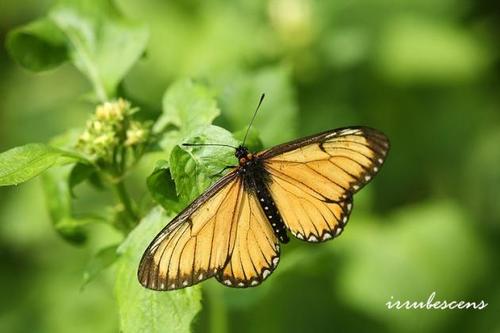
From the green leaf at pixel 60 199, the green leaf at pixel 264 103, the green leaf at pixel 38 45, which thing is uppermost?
the green leaf at pixel 38 45

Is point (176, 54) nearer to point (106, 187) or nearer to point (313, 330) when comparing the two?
point (313, 330)

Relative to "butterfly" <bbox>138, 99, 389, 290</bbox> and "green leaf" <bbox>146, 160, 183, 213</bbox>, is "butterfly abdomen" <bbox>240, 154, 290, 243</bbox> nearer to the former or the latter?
"butterfly" <bbox>138, 99, 389, 290</bbox>

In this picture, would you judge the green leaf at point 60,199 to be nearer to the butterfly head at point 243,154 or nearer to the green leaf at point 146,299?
the green leaf at point 146,299

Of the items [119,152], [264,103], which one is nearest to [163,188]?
[119,152]

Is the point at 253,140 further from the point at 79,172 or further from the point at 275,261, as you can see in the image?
the point at 79,172

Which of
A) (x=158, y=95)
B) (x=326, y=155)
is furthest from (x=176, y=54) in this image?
(x=326, y=155)

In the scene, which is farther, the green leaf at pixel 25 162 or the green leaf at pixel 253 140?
the green leaf at pixel 253 140

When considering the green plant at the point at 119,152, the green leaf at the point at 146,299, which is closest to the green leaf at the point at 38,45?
the green plant at the point at 119,152

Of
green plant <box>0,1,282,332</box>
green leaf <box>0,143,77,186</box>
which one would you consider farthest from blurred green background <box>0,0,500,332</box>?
green leaf <box>0,143,77,186</box>
